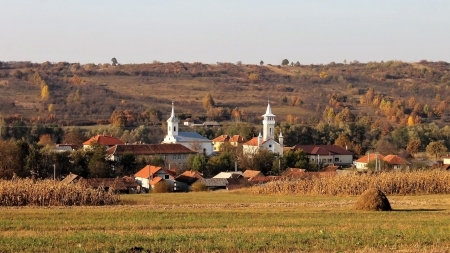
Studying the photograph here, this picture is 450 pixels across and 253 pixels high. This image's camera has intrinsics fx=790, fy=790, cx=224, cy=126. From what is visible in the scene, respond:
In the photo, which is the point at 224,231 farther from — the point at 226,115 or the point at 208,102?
the point at 208,102

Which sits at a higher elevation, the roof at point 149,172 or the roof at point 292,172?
the roof at point 149,172

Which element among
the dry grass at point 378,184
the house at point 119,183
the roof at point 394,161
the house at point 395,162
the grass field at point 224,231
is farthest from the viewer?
the roof at point 394,161

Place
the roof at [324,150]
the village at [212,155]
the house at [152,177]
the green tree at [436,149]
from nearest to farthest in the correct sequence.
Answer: the village at [212,155], the house at [152,177], the roof at [324,150], the green tree at [436,149]

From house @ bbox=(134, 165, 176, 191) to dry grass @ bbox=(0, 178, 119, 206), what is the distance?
85.0 feet

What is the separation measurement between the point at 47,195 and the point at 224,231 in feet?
71.4

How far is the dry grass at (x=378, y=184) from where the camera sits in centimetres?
5869

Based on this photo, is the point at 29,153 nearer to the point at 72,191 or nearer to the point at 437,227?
the point at 72,191

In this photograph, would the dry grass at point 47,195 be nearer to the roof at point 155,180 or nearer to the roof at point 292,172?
the roof at point 155,180

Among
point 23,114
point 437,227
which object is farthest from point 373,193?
point 23,114

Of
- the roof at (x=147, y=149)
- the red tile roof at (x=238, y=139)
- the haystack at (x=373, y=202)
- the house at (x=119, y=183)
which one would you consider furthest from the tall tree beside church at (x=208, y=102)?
the haystack at (x=373, y=202)

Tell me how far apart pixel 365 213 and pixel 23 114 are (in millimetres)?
123496

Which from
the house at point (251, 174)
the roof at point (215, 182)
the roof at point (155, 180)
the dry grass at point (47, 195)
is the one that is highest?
the dry grass at point (47, 195)

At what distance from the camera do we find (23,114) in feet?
490

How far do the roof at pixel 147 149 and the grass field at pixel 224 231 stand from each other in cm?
5687
